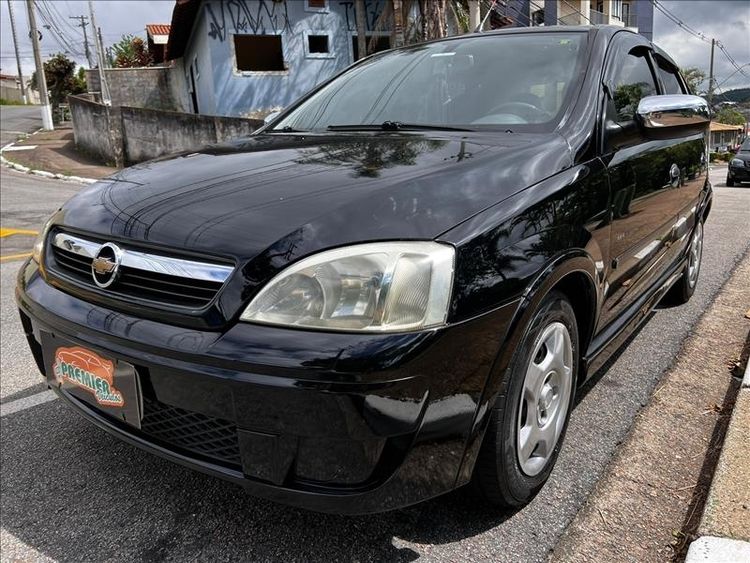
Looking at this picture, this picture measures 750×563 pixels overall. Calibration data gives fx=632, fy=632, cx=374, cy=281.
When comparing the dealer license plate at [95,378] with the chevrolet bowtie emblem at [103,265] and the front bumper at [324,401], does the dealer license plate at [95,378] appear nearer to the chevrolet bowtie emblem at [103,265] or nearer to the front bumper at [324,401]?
the front bumper at [324,401]

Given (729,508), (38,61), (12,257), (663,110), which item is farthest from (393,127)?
(38,61)

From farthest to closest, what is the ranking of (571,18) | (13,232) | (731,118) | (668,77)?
1. (731,118)
2. (571,18)
3. (13,232)
4. (668,77)

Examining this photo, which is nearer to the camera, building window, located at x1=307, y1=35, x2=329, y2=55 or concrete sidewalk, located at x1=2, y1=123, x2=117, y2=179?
concrete sidewalk, located at x1=2, y1=123, x2=117, y2=179

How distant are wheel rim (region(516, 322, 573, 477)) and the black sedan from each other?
0.01 meters

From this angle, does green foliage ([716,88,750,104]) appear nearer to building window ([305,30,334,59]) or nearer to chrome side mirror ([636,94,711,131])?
building window ([305,30,334,59])

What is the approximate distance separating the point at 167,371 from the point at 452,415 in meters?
0.78

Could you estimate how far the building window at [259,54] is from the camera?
2041 centimetres

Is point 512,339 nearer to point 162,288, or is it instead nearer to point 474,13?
point 162,288

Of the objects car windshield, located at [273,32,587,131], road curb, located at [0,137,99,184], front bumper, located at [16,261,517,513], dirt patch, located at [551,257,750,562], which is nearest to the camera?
front bumper, located at [16,261,517,513]

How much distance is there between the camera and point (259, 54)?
21562mm

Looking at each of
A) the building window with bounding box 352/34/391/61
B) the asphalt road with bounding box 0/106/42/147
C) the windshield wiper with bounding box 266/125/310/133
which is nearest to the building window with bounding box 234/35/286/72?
the building window with bounding box 352/34/391/61

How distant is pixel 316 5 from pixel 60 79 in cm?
3125

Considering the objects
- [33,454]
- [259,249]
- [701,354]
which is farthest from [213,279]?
[701,354]

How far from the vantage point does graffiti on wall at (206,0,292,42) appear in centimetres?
1762
